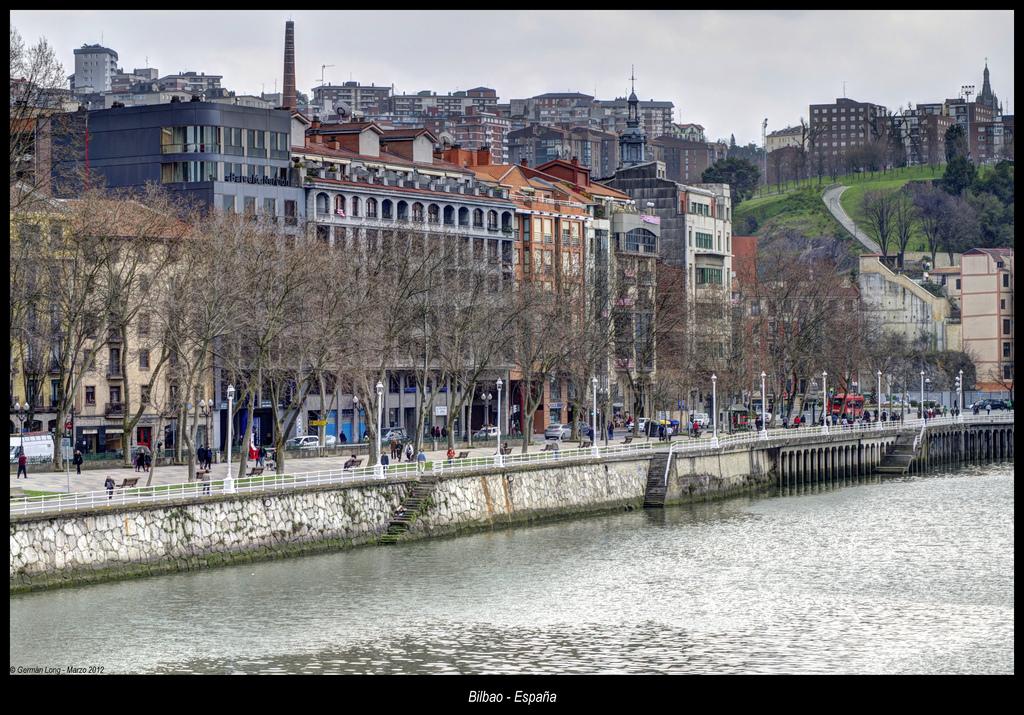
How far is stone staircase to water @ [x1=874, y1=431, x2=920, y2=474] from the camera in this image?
11888 cm

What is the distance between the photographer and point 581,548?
7281 cm

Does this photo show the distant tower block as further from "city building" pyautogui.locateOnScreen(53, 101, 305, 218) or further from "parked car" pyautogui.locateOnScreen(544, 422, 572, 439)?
"parked car" pyautogui.locateOnScreen(544, 422, 572, 439)

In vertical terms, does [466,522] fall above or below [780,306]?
below

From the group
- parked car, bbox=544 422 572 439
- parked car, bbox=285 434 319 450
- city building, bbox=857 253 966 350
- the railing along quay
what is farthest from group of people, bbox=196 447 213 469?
city building, bbox=857 253 966 350

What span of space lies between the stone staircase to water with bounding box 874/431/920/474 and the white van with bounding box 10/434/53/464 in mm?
54674

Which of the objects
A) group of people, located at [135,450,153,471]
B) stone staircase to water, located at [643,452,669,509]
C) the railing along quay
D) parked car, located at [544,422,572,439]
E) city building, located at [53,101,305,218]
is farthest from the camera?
parked car, located at [544,422,572,439]

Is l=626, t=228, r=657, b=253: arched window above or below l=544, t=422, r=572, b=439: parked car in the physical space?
above

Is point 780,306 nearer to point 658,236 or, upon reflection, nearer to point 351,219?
point 658,236

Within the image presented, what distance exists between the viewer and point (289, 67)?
175 metres

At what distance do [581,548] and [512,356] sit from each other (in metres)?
29.6

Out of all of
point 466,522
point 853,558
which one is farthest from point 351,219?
point 853,558

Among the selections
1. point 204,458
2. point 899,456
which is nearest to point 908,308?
point 899,456

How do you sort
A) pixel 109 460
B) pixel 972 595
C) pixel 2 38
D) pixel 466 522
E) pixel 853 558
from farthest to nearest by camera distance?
pixel 109 460 → pixel 466 522 → pixel 853 558 → pixel 972 595 → pixel 2 38

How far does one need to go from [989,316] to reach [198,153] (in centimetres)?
10333
